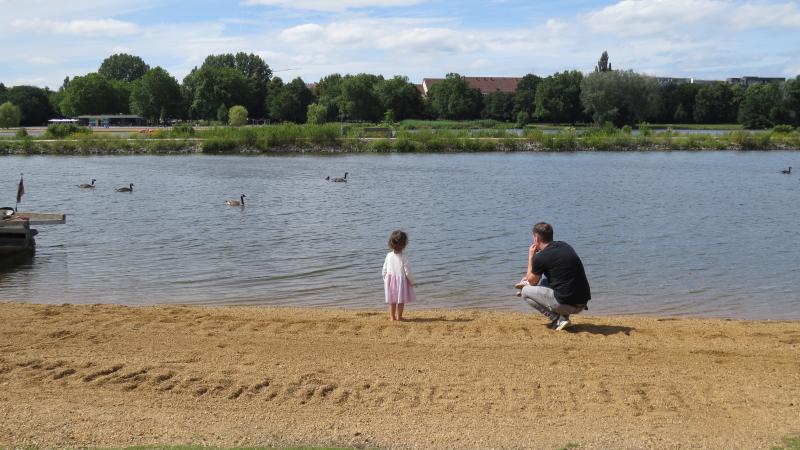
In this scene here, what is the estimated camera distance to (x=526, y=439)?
672 centimetres

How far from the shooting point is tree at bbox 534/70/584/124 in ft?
406

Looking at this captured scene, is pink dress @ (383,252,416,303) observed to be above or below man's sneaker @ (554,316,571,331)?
above

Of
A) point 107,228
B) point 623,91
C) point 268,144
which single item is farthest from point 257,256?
point 623,91

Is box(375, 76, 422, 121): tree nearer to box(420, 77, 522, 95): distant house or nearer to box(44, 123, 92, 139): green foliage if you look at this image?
box(420, 77, 522, 95): distant house

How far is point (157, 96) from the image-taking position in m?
123

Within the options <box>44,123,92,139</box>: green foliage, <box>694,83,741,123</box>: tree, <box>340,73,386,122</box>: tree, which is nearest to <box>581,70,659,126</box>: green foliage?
<box>694,83,741,123</box>: tree

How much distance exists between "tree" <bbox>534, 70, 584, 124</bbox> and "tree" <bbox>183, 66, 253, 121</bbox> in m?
47.2

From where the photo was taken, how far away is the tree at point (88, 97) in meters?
130

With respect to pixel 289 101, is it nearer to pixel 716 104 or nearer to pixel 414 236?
pixel 716 104

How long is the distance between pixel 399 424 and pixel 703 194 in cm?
3112

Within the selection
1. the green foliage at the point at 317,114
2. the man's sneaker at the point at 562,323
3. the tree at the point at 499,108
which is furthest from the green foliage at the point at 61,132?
the tree at the point at 499,108

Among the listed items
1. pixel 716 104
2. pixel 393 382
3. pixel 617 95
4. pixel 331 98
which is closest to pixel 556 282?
pixel 393 382

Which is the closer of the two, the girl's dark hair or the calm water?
the girl's dark hair

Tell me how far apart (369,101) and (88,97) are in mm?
47538
